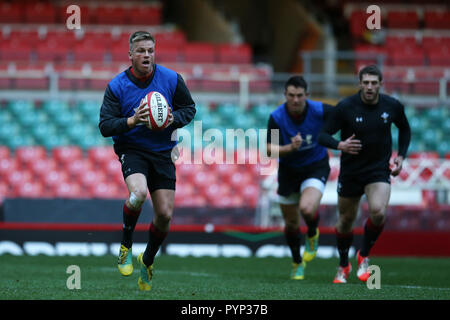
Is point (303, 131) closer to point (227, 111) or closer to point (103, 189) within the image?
point (103, 189)

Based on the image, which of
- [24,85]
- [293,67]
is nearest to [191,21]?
[293,67]

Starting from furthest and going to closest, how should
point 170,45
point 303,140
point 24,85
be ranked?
1. point 170,45
2. point 24,85
3. point 303,140

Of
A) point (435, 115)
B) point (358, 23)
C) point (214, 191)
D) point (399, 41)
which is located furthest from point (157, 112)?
point (358, 23)

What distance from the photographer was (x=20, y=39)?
22.4 metres

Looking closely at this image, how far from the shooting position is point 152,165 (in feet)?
25.8

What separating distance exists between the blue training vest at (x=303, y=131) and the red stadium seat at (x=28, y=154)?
334 inches

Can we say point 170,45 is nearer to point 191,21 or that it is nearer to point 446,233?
point 191,21

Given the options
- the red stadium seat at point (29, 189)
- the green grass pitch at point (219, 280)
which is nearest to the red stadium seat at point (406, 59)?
the green grass pitch at point (219, 280)

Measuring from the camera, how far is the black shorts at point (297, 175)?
33.8 feet

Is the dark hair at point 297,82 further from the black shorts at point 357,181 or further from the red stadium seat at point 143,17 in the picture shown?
the red stadium seat at point 143,17

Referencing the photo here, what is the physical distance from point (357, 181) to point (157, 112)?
9.88 ft

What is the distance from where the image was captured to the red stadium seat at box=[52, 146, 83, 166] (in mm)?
17453
